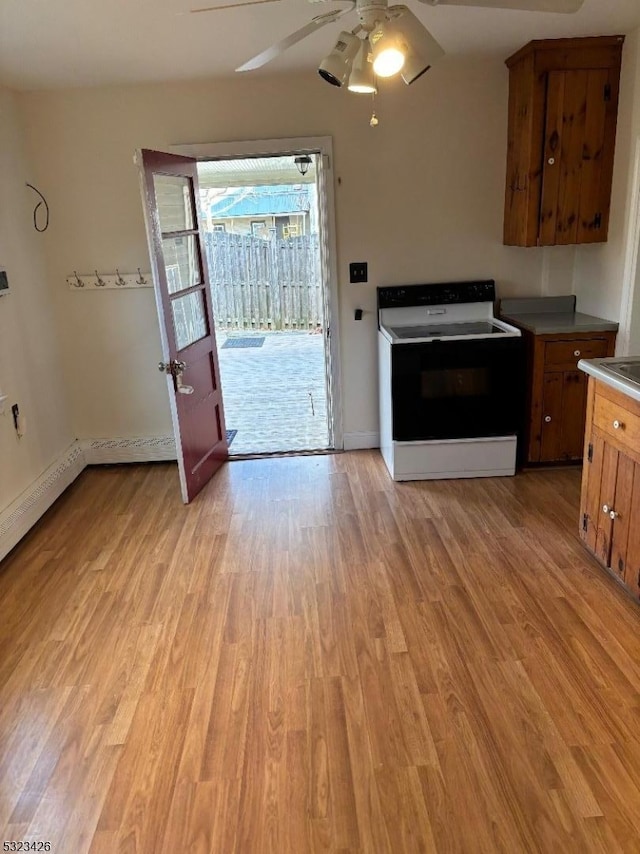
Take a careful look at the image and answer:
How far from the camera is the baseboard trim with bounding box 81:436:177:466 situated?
4098 millimetres

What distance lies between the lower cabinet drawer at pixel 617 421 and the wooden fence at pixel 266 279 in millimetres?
6069

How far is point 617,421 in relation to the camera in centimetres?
235

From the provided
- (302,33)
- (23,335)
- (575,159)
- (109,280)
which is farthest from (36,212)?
(575,159)

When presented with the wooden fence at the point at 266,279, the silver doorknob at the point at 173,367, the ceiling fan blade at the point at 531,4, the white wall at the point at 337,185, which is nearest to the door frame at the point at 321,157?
the white wall at the point at 337,185

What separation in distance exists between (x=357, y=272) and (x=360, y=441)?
3.71ft

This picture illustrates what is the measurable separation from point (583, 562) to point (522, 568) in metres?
0.28

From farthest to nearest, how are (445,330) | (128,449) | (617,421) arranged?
(128,449), (445,330), (617,421)

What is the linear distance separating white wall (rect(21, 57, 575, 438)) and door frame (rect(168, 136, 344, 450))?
0.16 feet

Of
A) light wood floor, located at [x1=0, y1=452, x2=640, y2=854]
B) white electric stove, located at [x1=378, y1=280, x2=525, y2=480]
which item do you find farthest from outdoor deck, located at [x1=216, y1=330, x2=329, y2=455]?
light wood floor, located at [x1=0, y1=452, x2=640, y2=854]

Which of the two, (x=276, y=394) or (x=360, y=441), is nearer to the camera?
(x=360, y=441)

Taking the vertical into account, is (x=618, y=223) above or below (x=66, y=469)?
above

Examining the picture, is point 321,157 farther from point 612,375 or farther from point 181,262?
point 612,375

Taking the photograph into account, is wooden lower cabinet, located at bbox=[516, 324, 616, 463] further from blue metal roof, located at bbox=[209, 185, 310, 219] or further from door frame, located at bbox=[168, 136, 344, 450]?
blue metal roof, located at bbox=[209, 185, 310, 219]

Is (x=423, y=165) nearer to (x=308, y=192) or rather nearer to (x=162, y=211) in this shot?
(x=162, y=211)
